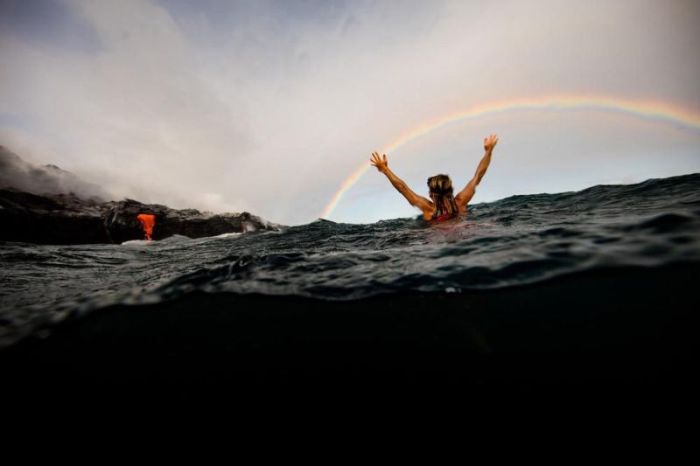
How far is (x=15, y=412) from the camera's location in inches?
107

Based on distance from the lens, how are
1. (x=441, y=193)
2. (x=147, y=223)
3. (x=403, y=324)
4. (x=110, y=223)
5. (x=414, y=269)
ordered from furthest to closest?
(x=110, y=223)
(x=147, y=223)
(x=441, y=193)
(x=414, y=269)
(x=403, y=324)

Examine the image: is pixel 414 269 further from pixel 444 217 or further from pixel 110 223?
pixel 110 223

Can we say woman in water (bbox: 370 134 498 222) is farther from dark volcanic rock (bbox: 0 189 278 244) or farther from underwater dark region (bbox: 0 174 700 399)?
dark volcanic rock (bbox: 0 189 278 244)

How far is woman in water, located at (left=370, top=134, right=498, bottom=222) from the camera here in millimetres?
6684

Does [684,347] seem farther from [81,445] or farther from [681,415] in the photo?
[81,445]

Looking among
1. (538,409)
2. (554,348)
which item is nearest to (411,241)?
(554,348)

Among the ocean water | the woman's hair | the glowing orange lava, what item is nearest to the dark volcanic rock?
the glowing orange lava

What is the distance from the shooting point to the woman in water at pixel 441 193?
668 cm

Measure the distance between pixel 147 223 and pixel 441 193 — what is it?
25.0 metres

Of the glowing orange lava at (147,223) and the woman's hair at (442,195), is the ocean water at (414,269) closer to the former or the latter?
the woman's hair at (442,195)

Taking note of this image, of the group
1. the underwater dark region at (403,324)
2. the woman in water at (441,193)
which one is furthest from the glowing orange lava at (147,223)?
the woman in water at (441,193)

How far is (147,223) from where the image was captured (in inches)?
893

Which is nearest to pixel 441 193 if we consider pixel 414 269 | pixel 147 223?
pixel 414 269

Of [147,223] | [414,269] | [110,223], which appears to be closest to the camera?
[414,269]
